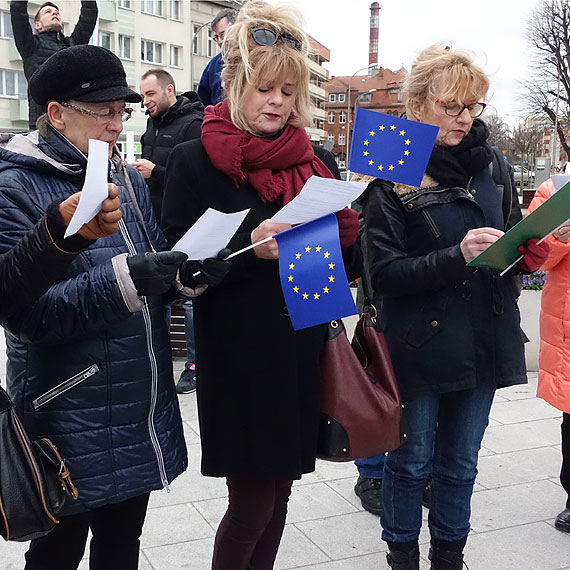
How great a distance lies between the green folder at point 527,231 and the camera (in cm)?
224

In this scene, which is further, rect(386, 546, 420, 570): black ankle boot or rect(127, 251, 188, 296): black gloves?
rect(386, 546, 420, 570): black ankle boot

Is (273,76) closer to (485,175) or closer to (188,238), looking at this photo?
(188,238)

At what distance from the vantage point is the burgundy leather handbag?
246 centimetres

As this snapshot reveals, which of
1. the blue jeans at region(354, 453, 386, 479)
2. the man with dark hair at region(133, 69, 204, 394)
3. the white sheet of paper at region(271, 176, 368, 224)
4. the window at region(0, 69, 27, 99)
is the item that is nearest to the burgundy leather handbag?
the white sheet of paper at region(271, 176, 368, 224)

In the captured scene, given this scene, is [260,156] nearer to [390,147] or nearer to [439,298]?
[390,147]

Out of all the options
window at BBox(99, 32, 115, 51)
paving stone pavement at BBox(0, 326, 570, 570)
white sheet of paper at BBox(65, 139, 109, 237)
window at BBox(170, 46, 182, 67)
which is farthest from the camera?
window at BBox(170, 46, 182, 67)

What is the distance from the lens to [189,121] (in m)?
5.46

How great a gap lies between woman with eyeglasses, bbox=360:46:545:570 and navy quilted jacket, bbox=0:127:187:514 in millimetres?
957

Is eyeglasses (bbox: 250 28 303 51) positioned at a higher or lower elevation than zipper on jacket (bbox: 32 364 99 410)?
higher

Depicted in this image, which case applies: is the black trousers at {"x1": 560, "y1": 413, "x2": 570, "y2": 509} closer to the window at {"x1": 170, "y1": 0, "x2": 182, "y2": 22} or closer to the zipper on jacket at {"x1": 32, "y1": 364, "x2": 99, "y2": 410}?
the zipper on jacket at {"x1": 32, "y1": 364, "x2": 99, "y2": 410}

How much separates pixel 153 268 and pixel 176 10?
147ft

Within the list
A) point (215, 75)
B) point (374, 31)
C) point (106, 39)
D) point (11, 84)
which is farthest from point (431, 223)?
point (374, 31)

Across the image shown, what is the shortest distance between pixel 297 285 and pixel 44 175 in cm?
77

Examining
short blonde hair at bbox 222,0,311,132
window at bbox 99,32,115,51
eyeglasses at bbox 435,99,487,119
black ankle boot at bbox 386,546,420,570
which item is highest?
short blonde hair at bbox 222,0,311,132
